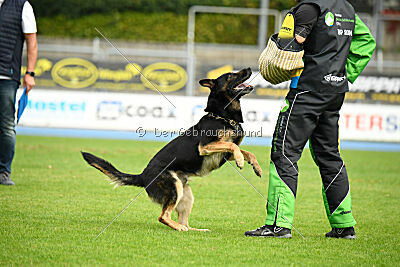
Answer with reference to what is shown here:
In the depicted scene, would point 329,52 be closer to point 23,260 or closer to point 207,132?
point 207,132

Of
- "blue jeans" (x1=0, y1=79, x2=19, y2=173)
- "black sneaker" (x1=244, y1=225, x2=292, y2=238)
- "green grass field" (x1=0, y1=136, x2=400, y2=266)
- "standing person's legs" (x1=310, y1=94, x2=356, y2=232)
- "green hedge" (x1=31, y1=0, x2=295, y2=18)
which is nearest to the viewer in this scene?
"green grass field" (x1=0, y1=136, x2=400, y2=266)

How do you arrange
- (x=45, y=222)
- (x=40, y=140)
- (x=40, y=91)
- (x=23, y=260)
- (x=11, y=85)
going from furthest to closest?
1. (x=40, y=91)
2. (x=40, y=140)
3. (x=11, y=85)
4. (x=45, y=222)
5. (x=23, y=260)

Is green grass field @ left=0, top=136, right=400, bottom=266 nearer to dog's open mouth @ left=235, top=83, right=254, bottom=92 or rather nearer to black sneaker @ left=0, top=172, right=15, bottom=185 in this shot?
black sneaker @ left=0, top=172, right=15, bottom=185

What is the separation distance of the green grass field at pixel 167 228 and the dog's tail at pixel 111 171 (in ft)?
1.32

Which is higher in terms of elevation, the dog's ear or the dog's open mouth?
the dog's ear

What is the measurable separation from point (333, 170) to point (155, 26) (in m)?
19.5

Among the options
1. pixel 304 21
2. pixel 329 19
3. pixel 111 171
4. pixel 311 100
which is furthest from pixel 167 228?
pixel 329 19

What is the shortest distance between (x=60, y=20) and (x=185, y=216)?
19.8m

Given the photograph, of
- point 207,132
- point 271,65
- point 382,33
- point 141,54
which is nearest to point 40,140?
point 141,54

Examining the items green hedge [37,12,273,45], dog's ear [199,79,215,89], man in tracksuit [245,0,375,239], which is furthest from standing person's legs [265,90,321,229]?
green hedge [37,12,273,45]

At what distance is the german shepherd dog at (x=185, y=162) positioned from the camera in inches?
208

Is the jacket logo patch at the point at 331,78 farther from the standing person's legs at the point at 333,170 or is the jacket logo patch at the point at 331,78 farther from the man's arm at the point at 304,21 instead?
the man's arm at the point at 304,21

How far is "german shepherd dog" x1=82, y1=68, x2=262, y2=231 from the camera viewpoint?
529 centimetres

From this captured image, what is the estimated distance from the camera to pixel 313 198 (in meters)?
7.45
